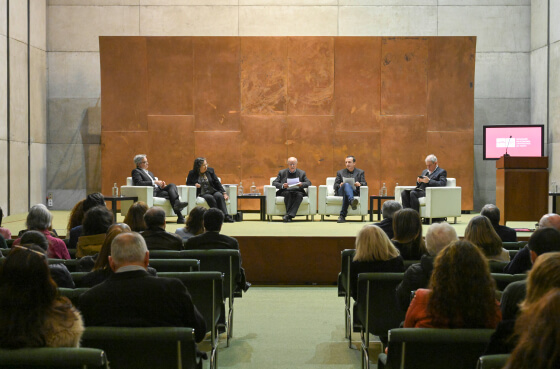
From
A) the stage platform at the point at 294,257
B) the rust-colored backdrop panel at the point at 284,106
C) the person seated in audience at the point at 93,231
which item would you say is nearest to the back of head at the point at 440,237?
the person seated in audience at the point at 93,231

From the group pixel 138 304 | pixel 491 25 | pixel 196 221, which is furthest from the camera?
pixel 491 25

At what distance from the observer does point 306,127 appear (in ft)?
35.0

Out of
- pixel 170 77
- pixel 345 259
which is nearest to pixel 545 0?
pixel 170 77

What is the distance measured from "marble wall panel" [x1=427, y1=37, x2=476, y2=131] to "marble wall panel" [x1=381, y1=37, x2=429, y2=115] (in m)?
0.13

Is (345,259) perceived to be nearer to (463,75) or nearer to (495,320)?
(495,320)

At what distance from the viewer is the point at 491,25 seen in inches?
446

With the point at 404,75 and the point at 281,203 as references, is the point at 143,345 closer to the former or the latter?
the point at 281,203

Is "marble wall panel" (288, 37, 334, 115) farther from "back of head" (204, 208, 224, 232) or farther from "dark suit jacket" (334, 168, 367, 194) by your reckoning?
"back of head" (204, 208, 224, 232)

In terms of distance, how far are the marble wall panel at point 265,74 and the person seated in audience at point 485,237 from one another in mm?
7359

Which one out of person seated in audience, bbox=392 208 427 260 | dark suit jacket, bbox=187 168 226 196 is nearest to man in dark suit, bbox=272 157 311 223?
dark suit jacket, bbox=187 168 226 196

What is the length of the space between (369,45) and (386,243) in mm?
7680

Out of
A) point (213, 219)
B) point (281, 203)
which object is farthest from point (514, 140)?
point (213, 219)

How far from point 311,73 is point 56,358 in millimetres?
9330

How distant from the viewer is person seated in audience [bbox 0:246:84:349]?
5.64ft
